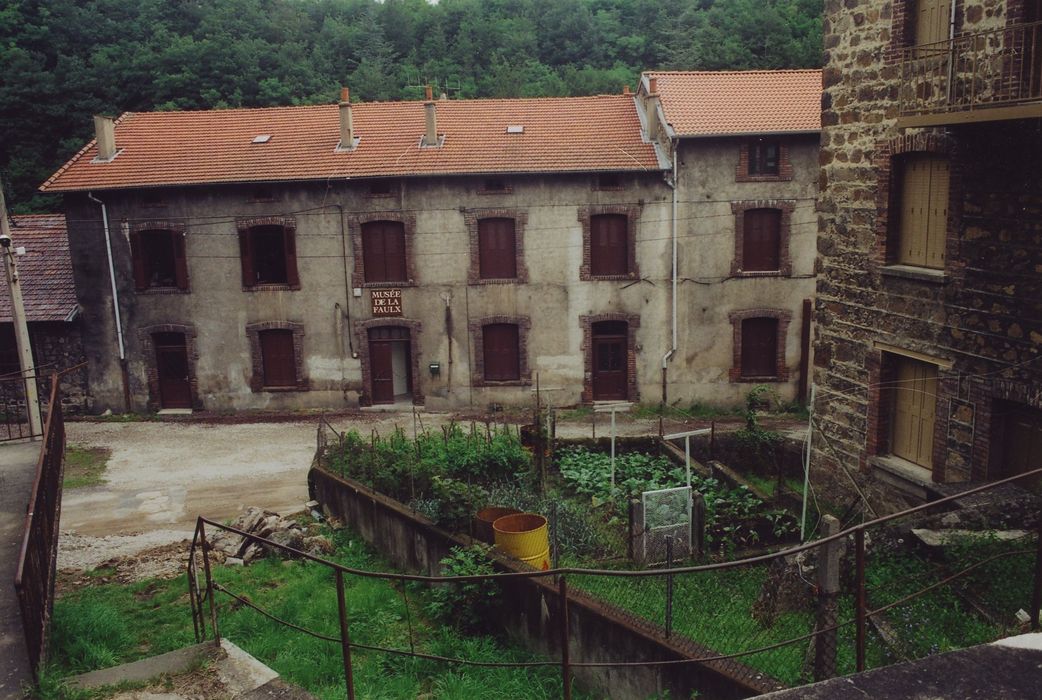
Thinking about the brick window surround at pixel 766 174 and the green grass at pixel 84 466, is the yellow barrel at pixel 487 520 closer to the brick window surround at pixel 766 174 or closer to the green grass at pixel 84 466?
the green grass at pixel 84 466

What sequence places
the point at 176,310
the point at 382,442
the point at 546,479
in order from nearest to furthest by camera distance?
the point at 546,479, the point at 382,442, the point at 176,310

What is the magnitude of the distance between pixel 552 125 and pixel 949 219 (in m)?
14.1

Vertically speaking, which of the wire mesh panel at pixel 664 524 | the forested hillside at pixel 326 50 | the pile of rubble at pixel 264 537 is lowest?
the pile of rubble at pixel 264 537

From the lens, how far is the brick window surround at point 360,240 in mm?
21703

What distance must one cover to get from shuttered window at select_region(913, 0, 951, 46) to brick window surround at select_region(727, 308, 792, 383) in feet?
38.4

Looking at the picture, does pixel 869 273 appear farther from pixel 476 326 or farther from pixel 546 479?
pixel 476 326

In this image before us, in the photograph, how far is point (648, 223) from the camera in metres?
21.3

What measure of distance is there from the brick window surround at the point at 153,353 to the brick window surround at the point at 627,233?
414 inches

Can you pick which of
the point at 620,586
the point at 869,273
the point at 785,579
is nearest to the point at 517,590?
the point at 620,586

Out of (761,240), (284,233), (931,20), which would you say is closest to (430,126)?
(284,233)

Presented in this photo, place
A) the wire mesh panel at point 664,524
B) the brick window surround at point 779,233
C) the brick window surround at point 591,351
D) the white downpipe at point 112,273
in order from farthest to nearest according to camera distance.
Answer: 1. the white downpipe at point 112,273
2. the brick window surround at point 591,351
3. the brick window surround at point 779,233
4. the wire mesh panel at point 664,524

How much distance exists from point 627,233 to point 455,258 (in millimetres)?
4477

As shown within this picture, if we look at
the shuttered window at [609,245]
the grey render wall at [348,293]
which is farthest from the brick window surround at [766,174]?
the shuttered window at [609,245]

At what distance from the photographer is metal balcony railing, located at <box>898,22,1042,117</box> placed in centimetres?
849
